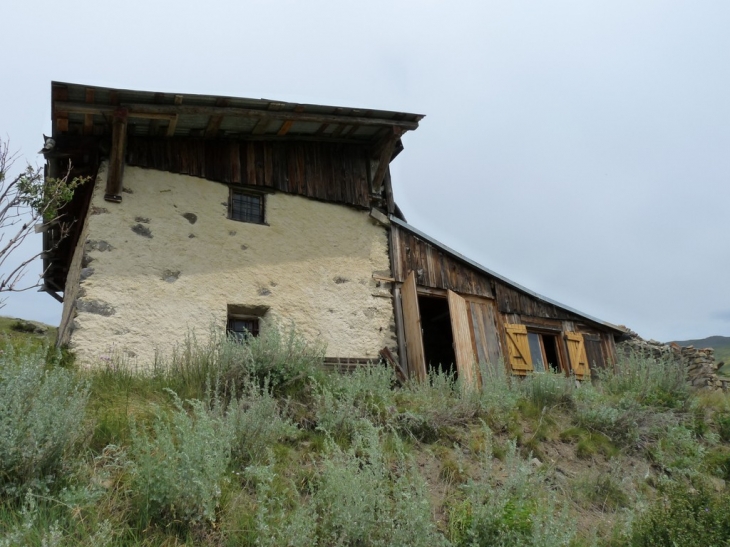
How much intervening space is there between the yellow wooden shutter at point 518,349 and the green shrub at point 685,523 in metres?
5.68

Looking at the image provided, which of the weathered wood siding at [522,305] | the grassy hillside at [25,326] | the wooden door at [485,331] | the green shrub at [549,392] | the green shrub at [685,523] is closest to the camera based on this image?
the green shrub at [685,523]

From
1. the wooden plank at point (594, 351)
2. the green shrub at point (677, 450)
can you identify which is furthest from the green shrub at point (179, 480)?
the wooden plank at point (594, 351)

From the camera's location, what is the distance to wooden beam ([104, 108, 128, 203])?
8031 millimetres

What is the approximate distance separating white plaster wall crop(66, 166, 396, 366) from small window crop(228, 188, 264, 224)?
15 cm

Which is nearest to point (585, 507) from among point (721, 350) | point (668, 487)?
point (668, 487)

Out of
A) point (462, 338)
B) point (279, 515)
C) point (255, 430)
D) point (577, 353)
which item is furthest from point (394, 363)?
point (279, 515)

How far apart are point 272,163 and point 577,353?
6.72m

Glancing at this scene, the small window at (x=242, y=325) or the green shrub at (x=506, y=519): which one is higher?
the small window at (x=242, y=325)

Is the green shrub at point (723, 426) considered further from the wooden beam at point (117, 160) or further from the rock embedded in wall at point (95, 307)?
the wooden beam at point (117, 160)

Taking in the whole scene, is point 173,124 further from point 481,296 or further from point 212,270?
point 481,296

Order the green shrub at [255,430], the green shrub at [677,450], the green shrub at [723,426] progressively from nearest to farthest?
the green shrub at [255,430] < the green shrub at [677,450] < the green shrub at [723,426]

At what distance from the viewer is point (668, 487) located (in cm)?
497

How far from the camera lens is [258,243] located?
30.1ft

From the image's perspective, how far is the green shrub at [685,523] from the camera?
4.02 m
